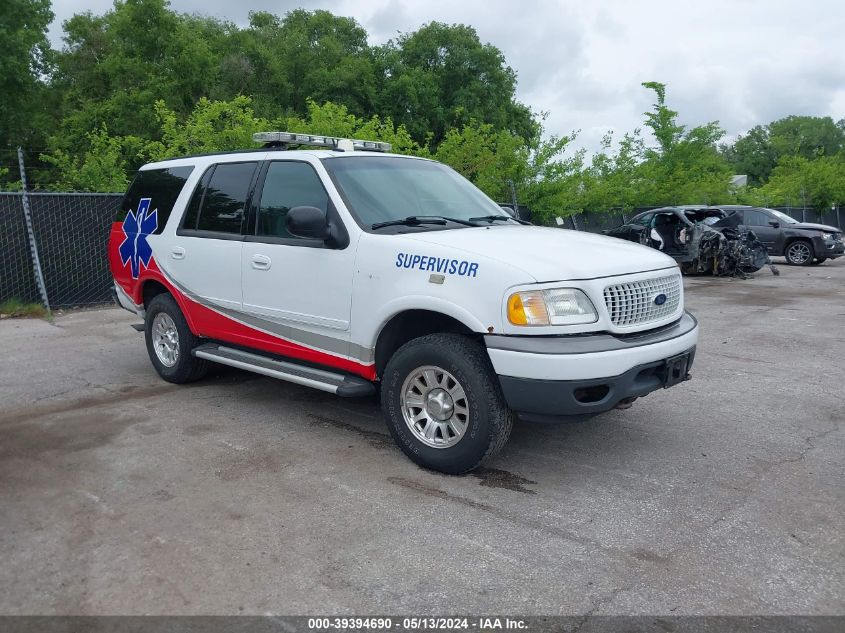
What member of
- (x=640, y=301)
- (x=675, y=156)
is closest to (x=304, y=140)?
(x=640, y=301)

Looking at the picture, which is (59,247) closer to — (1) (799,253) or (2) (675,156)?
(1) (799,253)

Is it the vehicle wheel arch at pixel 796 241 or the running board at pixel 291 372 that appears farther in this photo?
the vehicle wheel arch at pixel 796 241

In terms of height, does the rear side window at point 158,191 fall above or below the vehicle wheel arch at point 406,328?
above

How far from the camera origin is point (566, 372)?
3885 mm

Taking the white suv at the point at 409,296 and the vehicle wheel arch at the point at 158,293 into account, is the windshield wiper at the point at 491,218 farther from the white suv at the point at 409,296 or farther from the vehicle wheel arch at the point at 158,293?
the vehicle wheel arch at the point at 158,293

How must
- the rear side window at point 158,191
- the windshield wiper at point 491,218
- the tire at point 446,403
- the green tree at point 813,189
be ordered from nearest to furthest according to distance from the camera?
the tire at point 446,403 → the windshield wiper at point 491,218 → the rear side window at point 158,191 → the green tree at point 813,189

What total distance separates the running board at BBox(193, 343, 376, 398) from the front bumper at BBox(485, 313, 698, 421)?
1.15m

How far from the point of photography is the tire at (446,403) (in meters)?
4.11

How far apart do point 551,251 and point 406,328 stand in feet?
3.40

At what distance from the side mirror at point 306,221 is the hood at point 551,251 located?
57 centimetres

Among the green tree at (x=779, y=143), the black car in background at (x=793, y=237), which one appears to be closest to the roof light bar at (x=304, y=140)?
the black car in background at (x=793, y=237)

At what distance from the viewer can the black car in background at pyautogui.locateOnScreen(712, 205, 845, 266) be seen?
18.8 m

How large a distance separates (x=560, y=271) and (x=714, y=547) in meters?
1.60

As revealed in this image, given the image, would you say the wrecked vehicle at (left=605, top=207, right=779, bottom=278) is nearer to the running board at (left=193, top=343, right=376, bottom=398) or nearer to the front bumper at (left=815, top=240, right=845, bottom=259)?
the front bumper at (left=815, top=240, right=845, bottom=259)
